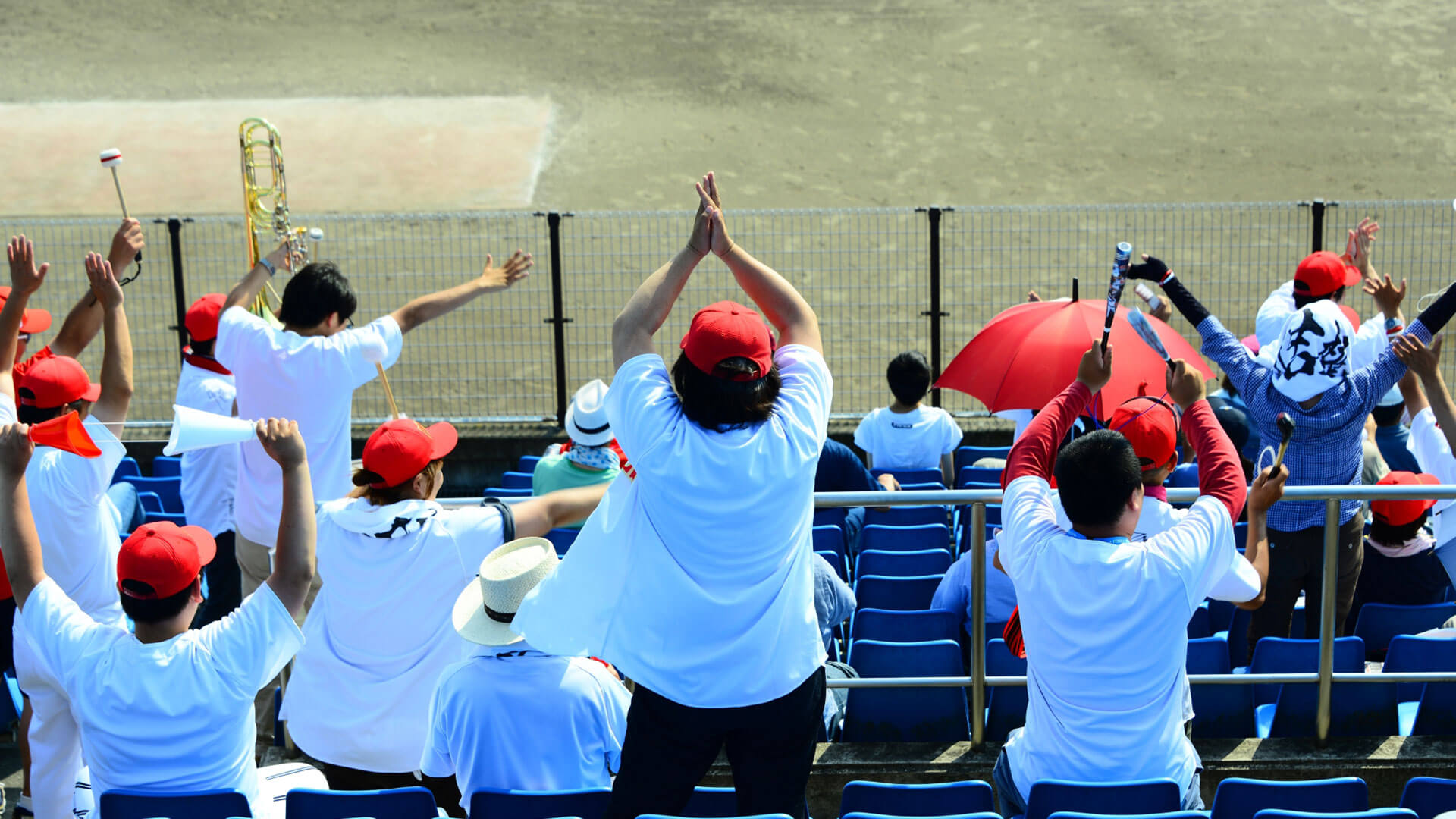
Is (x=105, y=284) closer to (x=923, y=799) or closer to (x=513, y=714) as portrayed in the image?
(x=513, y=714)

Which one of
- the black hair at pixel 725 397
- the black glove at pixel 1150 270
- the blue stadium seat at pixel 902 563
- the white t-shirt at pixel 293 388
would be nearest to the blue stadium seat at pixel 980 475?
the blue stadium seat at pixel 902 563

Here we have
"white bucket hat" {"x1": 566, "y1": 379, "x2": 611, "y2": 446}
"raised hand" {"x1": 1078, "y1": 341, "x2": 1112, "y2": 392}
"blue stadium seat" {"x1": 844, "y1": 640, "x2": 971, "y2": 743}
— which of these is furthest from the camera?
"white bucket hat" {"x1": 566, "y1": 379, "x2": 611, "y2": 446}

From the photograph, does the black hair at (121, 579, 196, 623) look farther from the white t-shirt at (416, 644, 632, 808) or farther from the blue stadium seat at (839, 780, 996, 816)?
the blue stadium seat at (839, 780, 996, 816)

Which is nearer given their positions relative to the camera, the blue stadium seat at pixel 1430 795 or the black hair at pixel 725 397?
the black hair at pixel 725 397

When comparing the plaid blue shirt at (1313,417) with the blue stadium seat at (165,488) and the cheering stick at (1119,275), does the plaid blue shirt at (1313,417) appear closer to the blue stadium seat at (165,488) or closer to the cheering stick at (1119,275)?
the cheering stick at (1119,275)

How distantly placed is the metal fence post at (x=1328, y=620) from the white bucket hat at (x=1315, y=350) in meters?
0.90

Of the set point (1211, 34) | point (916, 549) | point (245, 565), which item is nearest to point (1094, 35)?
point (1211, 34)

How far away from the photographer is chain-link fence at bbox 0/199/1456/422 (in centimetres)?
980

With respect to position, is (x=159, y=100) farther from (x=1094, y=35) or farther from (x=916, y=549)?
(x=916, y=549)

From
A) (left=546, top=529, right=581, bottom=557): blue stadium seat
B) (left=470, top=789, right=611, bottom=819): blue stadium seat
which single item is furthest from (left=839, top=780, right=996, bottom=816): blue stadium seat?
(left=546, top=529, right=581, bottom=557): blue stadium seat

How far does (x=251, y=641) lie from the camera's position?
336cm

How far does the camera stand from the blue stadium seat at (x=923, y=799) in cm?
351

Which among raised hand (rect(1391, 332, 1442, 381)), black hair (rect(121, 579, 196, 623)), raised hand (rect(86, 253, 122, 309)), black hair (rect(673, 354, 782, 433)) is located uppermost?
raised hand (rect(86, 253, 122, 309))

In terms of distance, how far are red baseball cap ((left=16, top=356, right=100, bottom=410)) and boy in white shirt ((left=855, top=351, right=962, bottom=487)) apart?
4.09 m
